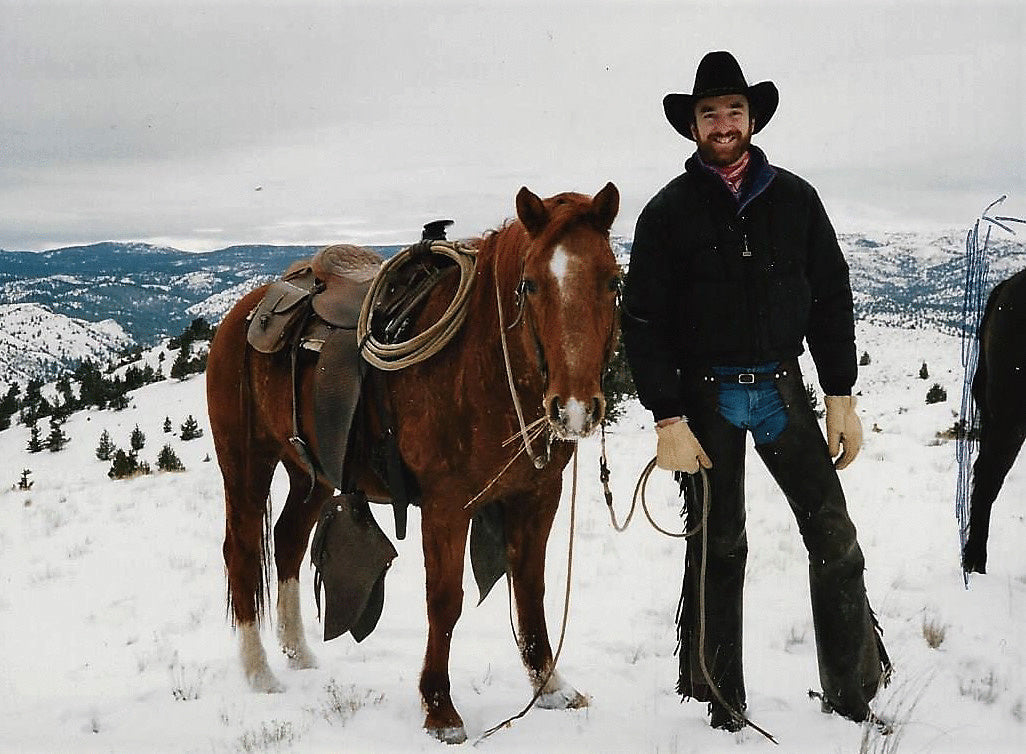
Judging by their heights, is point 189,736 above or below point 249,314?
below

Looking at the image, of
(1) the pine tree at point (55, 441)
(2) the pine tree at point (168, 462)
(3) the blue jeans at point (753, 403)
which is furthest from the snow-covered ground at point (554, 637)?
(1) the pine tree at point (55, 441)

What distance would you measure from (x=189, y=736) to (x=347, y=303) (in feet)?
6.69

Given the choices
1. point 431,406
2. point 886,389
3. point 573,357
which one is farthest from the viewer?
point 886,389

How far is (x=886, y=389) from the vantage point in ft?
71.0

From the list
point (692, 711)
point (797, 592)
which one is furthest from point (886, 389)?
point (692, 711)

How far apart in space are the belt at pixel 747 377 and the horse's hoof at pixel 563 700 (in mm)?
1563

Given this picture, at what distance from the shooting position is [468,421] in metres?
2.76

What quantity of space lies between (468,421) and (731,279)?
1.10 metres

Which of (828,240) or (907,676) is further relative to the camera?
(907,676)

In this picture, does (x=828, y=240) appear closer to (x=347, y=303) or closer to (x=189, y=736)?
(x=347, y=303)

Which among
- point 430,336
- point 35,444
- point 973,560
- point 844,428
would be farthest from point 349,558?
point 35,444

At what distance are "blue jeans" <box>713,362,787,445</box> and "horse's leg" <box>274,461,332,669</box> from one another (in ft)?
7.81

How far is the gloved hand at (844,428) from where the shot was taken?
264cm

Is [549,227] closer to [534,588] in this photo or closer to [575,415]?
[575,415]
